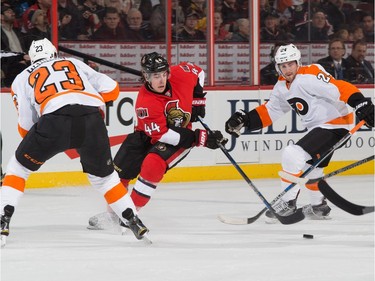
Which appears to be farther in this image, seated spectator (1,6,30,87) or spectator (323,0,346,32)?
spectator (323,0,346,32)

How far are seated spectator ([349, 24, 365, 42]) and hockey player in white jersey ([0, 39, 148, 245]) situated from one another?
3.87m

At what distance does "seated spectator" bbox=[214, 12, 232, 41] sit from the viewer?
7859mm

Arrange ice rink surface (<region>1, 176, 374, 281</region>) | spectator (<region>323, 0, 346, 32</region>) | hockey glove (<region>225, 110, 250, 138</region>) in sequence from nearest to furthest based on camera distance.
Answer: ice rink surface (<region>1, 176, 374, 281</region>)
hockey glove (<region>225, 110, 250, 138</region>)
spectator (<region>323, 0, 346, 32</region>)

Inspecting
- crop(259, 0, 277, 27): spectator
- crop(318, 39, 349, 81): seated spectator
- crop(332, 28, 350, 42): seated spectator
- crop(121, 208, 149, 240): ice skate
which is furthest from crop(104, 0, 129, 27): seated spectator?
crop(121, 208, 149, 240): ice skate

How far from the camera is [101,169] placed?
15.8ft

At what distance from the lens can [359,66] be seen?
8328 millimetres

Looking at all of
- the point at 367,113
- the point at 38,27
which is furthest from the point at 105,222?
the point at 38,27

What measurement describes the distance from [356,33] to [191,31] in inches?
55.4

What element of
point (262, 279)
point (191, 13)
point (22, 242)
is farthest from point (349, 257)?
point (191, 13)

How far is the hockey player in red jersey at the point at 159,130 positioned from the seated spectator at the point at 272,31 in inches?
100

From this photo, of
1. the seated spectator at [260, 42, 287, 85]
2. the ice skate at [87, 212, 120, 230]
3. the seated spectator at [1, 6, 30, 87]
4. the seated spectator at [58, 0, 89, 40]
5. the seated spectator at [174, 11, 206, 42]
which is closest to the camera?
the ice skate at [87, 212, 120, 230]

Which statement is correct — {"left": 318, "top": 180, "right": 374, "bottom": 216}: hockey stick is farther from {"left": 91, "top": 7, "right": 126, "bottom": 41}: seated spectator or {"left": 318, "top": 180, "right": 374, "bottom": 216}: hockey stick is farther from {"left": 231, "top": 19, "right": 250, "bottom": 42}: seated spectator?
{"left": 231, "top": 19, "right": 250, "bottom": 42}: seated spectator

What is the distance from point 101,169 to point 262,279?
106 cm

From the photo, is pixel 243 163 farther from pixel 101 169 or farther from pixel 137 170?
pixel 101 169
